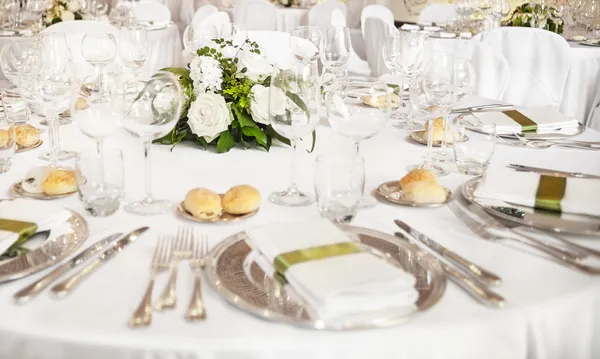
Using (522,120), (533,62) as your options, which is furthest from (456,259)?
(533,62)

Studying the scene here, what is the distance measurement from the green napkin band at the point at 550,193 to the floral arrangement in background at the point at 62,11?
411 centimetres

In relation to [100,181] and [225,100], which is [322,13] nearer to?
[225,100]

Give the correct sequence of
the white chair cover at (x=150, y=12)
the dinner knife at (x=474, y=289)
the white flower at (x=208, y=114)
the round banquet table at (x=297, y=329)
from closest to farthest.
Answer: the round banquet table at (x=297, y=329), the dinner knife at (x=474, y=289), the white flower at (x=208, y=114), the white chair cover at (x=150, y=12)

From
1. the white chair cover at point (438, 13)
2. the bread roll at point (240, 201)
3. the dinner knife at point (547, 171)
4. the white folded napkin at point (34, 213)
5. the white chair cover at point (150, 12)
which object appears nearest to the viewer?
the white folded napkin at point (34, 213)

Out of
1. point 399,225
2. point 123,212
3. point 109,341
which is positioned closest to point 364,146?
point 399,225

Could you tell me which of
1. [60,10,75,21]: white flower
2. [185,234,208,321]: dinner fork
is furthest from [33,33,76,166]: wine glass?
[60,10,75,21]: white flower

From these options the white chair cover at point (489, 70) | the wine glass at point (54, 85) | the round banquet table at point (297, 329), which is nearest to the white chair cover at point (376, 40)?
the white chair cover at point (489, 70)

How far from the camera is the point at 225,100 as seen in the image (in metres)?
1.86

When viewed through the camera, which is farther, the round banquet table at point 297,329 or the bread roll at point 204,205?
the bread roll at point 204,205

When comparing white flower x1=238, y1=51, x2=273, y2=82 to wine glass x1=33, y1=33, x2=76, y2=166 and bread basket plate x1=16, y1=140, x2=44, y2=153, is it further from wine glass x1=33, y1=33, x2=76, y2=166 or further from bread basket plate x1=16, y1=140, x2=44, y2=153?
bread basket plate x1=16, y1=140, x2=44, y2=153

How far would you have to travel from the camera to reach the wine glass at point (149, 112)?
144cm

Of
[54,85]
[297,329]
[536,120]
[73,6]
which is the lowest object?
[297,329]

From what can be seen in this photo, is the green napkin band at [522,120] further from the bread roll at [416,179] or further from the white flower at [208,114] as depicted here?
the white flower at [208,114]

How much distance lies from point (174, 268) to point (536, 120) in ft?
4.75
